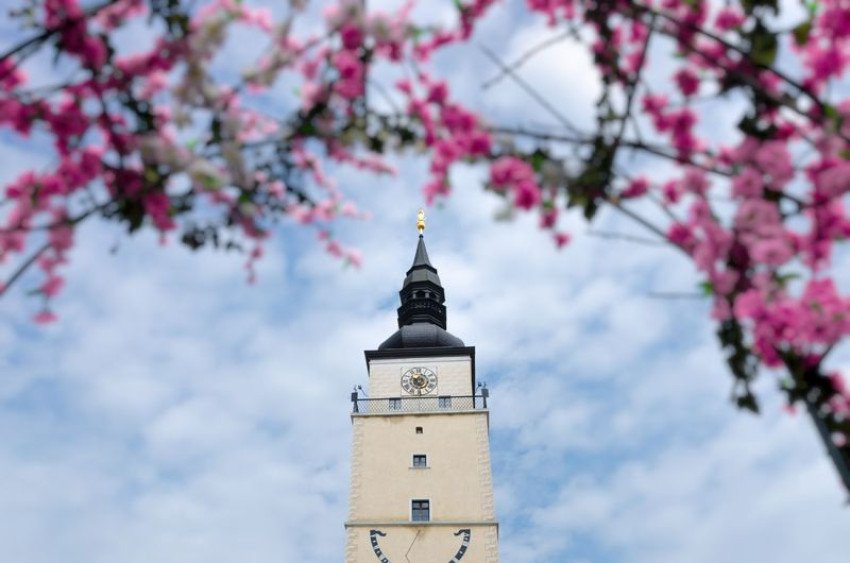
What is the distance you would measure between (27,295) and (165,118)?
1.20 metres

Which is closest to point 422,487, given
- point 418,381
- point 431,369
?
point 418,381

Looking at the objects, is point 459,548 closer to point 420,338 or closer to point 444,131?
point 420,338

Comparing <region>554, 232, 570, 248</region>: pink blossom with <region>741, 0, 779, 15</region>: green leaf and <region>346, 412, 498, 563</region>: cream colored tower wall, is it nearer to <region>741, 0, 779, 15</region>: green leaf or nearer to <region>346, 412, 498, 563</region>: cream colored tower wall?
<region>741, 0, 779, 15</region>: green leaf

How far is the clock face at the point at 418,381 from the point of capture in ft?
84.0

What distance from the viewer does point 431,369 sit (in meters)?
26.1

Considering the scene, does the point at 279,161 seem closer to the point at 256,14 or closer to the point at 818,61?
the point at 256,14

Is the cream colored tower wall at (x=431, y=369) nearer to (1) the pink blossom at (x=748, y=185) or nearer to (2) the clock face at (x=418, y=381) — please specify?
(2) the clock face at (x=418, y=381)

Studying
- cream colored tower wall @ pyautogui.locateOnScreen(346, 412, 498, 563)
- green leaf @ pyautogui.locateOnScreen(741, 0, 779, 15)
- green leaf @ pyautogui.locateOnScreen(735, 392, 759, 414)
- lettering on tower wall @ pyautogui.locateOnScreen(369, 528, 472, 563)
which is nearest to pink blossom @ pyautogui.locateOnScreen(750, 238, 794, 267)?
green leaf @ pyautogui.locateOnScreen(735, 392, 759, 414)

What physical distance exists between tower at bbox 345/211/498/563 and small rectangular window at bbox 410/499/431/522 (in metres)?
0.03

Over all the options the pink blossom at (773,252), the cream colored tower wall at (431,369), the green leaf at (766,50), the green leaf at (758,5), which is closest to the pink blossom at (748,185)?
the pink blossom at (773,252)

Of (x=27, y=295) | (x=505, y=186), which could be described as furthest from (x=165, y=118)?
(x=505, y=186)

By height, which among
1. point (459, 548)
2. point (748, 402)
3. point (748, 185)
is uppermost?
point (459, 548)

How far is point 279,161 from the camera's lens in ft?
13.2

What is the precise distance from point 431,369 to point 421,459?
3.47 meters
